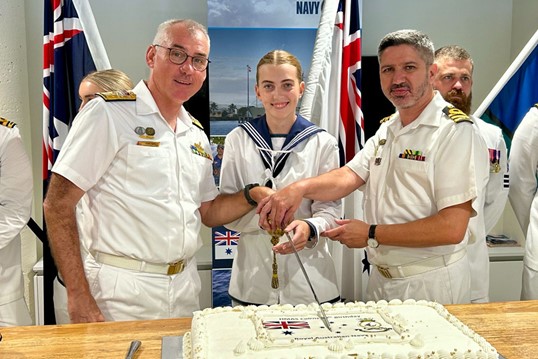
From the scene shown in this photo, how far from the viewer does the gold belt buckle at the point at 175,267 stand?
2158 millimetres

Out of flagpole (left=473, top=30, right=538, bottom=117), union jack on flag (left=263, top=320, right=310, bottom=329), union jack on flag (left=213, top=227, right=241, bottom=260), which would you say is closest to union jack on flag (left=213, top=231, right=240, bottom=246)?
union jack on flag (left=213, top=227, right=241, bottom=260)

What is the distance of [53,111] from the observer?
3141 millimetres

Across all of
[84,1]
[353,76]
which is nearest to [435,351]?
[353,76]

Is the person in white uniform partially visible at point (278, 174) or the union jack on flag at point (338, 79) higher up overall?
the union jack on flag at point (338, 79)

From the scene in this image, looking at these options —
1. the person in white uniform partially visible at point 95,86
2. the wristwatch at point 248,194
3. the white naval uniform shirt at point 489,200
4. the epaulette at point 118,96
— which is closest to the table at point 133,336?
the wristwatch at point 248,194

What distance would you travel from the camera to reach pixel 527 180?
2914 mm

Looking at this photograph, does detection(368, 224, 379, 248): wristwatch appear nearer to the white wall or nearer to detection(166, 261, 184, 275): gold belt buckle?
detection(166, 261, 184, 275): gold belt buckle

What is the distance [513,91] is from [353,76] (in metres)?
1.15

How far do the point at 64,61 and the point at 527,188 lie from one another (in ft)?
8.95

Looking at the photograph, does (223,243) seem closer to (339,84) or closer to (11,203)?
(339,84)

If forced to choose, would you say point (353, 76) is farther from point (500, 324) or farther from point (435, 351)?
point (435, 351)

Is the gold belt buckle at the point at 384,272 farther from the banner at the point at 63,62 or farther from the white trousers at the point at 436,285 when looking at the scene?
the banner at the point at 63,62

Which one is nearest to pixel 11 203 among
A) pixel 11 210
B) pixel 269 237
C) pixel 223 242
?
pixel 11 210

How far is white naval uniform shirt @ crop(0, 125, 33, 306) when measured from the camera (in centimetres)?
255
